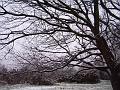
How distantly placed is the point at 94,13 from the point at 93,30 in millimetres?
818

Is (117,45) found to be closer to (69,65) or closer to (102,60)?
(102,60)

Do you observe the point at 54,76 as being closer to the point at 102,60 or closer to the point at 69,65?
the point at 69,65

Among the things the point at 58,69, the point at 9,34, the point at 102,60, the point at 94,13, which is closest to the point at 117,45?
the point at 102,60

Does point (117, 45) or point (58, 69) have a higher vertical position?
point (117, 45)

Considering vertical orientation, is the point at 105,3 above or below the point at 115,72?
above

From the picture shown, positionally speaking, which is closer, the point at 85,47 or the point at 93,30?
the point at 93,30

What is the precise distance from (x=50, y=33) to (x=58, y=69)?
1594mm

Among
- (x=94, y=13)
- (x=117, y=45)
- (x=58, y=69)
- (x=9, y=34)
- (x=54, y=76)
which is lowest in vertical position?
(x=54, y=76)

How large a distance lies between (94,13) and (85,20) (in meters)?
0.56

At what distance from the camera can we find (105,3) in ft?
37.9

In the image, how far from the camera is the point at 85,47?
440 inches

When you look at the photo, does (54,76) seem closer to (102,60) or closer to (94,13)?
(102,60)

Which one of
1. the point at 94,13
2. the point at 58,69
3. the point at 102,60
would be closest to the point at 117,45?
the point at 102,60

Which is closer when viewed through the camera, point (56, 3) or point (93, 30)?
point (93, 30)
